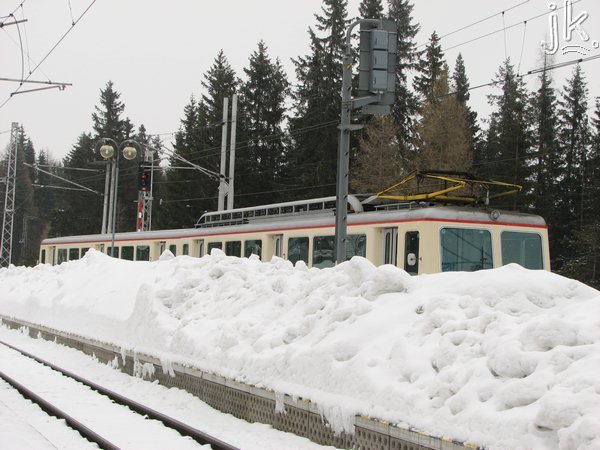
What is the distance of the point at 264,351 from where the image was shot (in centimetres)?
830

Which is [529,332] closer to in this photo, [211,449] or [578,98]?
[211,449]

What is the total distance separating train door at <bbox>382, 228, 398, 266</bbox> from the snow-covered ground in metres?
4.67

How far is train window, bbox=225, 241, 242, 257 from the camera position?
20831 millimetres

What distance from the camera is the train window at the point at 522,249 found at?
1667cm

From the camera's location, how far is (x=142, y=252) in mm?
27609

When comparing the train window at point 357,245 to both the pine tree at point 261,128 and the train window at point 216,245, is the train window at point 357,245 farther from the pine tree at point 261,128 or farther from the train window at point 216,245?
the pine tree at point 261,128

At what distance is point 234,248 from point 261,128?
42501mm

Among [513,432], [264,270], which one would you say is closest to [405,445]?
[513,432]

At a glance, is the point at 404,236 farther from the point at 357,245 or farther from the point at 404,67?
the point at 404,67

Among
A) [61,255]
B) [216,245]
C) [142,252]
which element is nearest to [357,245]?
[216,245]

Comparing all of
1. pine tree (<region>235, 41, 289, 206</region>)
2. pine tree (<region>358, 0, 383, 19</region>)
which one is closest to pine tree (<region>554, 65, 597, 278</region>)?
pine tree (<region>358, 0, 383, 19</region>)

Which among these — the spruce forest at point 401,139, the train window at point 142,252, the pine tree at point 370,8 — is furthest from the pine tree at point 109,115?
the train window at point 142,252

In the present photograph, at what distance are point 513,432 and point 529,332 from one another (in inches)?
39.9

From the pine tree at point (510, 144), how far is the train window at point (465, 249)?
97.9 feet
